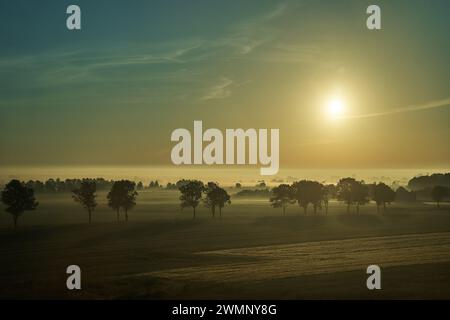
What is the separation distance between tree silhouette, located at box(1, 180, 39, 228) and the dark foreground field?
6.27m

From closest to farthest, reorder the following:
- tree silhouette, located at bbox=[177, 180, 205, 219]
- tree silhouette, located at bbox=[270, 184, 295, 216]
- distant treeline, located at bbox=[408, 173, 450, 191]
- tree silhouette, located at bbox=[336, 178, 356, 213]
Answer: tree silhouette, located at bbox=[177, 180, 205, 219]
tree silhouette, located at bbox=[336, 178, 356, 213]
tree silhouette, located at bbox=[270, 184, 295, 216]
distant treeline, located at bbox=[408, 173, 450, 191]

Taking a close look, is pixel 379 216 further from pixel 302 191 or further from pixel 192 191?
pixel 192 191

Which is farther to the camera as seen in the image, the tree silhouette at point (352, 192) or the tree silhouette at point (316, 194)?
the tree silhouette at point (352, 192)

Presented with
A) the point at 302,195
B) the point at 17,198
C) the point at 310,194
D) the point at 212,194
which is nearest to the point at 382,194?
the point at 310,194

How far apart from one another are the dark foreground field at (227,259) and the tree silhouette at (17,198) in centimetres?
627

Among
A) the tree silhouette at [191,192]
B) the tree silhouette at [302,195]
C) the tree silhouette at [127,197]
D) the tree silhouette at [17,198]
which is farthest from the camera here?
the tree silhouette at [302,195]

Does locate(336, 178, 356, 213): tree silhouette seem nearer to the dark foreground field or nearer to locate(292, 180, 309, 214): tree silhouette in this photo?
locate(292, 180, 309, 214): tree silhouette

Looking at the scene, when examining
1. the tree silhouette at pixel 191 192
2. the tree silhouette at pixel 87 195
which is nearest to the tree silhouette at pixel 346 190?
the tree silhouette at pixel 191 192

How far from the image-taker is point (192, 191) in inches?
2894

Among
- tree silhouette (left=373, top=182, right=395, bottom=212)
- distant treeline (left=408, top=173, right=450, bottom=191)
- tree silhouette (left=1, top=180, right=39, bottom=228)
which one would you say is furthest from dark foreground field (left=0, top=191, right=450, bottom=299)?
distant treeline (left=408, top=173, right=450, bottom=191)

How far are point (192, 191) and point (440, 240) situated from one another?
130ft

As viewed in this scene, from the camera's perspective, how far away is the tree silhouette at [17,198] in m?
58.5

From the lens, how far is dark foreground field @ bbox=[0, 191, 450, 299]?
2295 cm

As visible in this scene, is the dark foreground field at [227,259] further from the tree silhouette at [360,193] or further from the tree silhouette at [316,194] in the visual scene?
the tree silhouette at [360,193]
